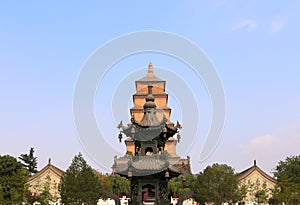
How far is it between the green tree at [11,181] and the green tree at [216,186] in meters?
23.4

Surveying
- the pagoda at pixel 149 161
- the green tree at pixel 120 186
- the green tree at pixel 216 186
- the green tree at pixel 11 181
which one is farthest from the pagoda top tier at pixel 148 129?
the green tree at pixel 120 186

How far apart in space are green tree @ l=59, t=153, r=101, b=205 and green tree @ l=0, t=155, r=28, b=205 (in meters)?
7.13

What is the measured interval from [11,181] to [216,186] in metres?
27.8

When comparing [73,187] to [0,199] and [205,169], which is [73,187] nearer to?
[0,199]

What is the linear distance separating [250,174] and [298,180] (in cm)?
1678

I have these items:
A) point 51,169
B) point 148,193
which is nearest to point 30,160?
point 51,169

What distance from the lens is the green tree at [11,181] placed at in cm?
5112

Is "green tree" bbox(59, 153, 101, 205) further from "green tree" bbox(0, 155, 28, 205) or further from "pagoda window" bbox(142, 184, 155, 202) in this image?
"pagoda window" bbox(142, 184, 155, 202)

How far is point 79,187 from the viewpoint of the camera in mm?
48312

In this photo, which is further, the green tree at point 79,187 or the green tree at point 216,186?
the green tree at point 216,186

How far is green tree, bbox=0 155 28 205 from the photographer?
51125 mm

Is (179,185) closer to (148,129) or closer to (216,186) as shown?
(216,186)

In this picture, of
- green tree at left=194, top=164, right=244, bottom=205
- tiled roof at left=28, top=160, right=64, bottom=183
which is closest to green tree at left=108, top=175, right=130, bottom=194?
tiled roof at left=28, top=160, right=64, bottom=183

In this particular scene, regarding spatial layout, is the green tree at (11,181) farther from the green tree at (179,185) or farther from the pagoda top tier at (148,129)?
the pagoda top tier at (148,129)
